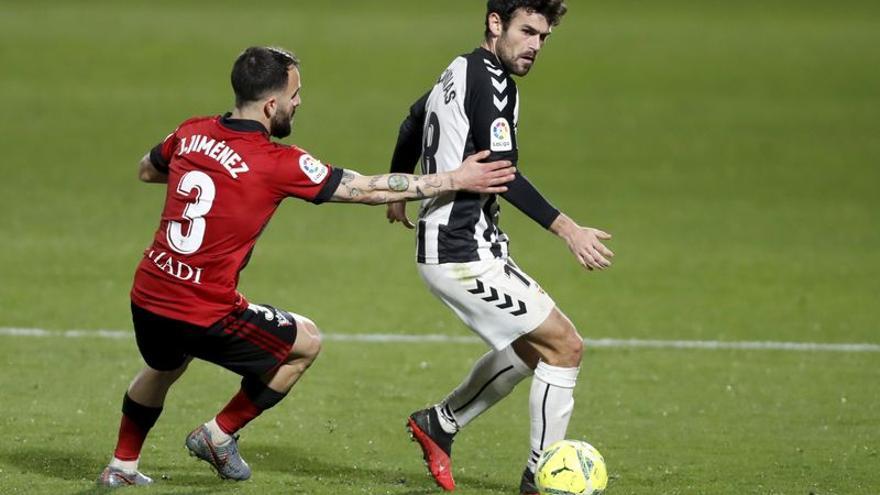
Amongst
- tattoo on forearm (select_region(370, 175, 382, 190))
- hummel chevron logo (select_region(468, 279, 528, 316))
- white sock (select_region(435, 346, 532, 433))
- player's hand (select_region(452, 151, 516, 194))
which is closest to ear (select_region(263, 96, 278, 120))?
tattoo on forearm (select_region(370, 175, 382, 190))

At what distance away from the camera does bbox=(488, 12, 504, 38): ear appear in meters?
7.72

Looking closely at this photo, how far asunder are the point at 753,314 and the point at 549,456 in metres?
6.77

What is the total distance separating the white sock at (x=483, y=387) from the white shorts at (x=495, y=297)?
1.49 ft

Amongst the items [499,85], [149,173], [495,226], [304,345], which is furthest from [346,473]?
[499,85]

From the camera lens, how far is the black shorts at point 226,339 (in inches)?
293

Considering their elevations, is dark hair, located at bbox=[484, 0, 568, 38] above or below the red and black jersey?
above

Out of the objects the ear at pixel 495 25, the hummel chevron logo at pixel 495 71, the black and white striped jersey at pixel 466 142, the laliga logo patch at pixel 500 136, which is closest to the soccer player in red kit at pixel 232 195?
the laliga logo patch at pixel 500 136

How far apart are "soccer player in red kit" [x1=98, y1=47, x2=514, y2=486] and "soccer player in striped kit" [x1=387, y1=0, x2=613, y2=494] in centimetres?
27

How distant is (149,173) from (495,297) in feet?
6.51

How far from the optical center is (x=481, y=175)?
731 cm

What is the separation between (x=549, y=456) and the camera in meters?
7.41

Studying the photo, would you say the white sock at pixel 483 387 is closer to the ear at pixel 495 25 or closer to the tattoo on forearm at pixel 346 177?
the tattoo on forearm at pixel 346 177

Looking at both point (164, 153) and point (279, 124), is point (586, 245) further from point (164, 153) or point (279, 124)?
point (164, 153)

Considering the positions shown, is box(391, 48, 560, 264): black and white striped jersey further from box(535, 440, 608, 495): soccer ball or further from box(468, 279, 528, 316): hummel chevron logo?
box(535, 440, 608, 495): soccer ball
